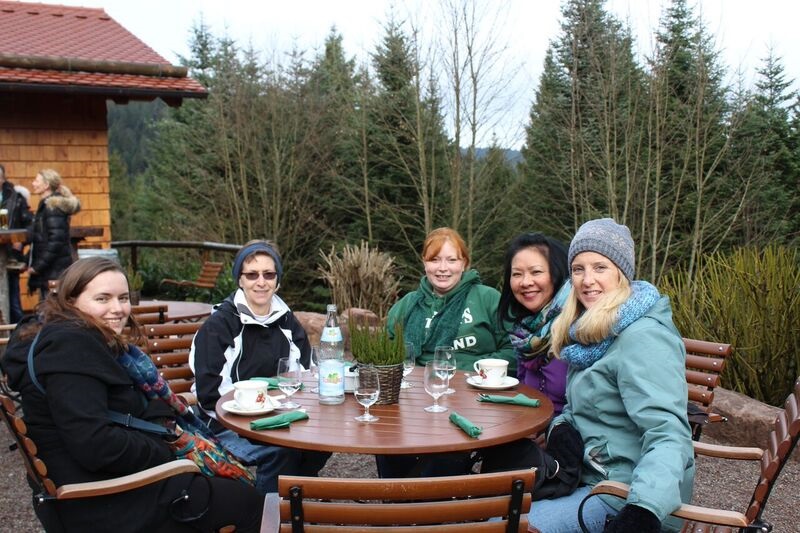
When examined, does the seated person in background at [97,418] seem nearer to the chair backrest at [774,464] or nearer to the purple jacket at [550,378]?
the purple jacket at [550,378]

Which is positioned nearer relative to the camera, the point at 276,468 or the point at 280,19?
the point at 276,468

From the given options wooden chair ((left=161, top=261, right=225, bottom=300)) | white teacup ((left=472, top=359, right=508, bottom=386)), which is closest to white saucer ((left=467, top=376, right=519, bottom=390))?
white teacup ((left=472, top=359, right=508, bottom=386))

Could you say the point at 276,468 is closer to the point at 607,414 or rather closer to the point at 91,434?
the point at 91,434

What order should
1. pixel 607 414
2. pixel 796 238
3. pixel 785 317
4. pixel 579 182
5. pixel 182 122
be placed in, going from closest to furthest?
pixel 607 414
pixel 785 317
pixel 796 238
pixel 579 182
pixel 182 122

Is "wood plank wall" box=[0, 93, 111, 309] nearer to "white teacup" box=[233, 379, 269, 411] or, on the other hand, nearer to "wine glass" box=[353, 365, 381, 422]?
"white teacup" box=[233, 379, 269, 411]

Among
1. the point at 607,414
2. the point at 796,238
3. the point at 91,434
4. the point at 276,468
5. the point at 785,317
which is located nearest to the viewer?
the point at 91,434

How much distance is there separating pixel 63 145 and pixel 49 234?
10.3 feet

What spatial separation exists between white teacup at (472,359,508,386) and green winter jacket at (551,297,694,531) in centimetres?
52

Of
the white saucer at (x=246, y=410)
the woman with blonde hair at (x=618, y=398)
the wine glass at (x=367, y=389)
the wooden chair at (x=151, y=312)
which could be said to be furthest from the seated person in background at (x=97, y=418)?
the wooden chair at (x=151, y=312)

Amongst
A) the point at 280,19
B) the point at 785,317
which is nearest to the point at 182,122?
the point at 280,19

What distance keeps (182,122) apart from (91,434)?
768 inches

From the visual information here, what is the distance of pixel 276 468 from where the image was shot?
3227 millimetres

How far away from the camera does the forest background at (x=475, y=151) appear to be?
12.9 meters

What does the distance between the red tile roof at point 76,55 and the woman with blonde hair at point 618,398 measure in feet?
26.3
